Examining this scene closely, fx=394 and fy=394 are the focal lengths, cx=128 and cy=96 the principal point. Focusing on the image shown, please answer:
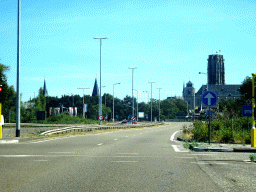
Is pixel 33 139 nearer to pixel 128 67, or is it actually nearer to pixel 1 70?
pixel 1 70

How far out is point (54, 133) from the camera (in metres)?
32.7

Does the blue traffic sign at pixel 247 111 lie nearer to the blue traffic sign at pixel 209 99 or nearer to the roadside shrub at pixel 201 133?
the blue traffic sign at pixel 209 99

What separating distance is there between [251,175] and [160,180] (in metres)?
2.39

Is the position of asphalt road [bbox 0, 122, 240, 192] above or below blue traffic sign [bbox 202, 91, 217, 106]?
below

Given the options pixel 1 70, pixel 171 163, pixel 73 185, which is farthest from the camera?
pixel 1 70

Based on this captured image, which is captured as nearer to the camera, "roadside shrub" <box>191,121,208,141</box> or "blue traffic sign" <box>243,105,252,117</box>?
"blue traffic sign" <box>243,105,252,117</box>

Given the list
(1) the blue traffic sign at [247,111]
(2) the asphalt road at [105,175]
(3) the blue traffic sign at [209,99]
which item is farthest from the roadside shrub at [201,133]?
(2) the asphalt road at [105,175]

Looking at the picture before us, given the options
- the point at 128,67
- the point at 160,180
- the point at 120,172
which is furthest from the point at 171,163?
the point at 128,67

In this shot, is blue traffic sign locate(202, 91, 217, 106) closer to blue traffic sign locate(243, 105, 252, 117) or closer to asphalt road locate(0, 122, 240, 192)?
blue traffic sign locate(243, 105, 252, 117)

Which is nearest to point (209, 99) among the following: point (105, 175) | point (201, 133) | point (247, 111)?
point (247, 111)

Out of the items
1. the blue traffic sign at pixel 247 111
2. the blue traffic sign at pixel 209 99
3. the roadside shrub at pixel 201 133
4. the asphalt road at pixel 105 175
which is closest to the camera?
the asphalt road at pixel 105 175

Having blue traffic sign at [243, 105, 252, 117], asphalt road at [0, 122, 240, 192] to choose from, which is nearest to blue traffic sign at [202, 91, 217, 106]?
blue traffic sign at [243, 105, 252, 117]

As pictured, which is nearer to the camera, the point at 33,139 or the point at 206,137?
the point at 206,137

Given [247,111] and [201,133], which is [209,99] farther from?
[201,133]
